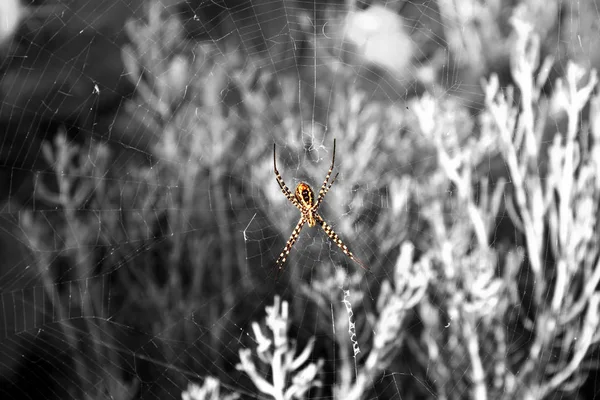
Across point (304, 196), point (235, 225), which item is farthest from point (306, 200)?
point (235, 225)

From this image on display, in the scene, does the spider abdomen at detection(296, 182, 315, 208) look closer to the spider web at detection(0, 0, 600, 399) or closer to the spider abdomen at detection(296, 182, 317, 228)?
the spider abdomen at detection(296, 182, 317, 228)

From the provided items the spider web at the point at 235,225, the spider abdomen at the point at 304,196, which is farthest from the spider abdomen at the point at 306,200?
the spider web at the point at 235,225

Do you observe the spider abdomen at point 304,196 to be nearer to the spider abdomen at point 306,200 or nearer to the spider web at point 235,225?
the spider abdomen at point 306,200

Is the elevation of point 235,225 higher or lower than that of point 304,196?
lower

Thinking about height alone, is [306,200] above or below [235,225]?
above

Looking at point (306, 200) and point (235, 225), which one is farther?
point (235, 225)

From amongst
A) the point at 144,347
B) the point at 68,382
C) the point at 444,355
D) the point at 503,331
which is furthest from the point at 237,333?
the point at 503,331

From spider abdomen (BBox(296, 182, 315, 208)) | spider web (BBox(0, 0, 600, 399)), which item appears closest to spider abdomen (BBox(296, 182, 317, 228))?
spider abdomen (BBox(296, 182, 315, 208))

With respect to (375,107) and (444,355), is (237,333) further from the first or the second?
(375,107)

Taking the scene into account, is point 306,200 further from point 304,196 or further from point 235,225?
point 235,225
